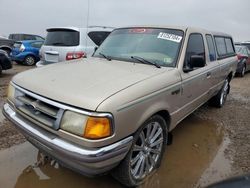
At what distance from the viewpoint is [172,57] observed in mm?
3602

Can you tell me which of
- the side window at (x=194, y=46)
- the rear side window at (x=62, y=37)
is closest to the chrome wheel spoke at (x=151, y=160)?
the side window at (x=194, y=46)

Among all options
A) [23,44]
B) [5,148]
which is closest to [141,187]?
[5,148]

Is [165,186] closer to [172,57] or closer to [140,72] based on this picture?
[140,72]

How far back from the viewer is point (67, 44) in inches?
282

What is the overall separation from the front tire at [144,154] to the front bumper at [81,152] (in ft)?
0.82

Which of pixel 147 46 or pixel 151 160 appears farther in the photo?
pixel 147 46

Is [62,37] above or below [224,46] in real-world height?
below

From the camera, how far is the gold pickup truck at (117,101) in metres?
2.33

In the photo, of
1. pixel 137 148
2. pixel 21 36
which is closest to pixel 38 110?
pixel 137 148

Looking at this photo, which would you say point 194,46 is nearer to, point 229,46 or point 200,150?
point 200,150

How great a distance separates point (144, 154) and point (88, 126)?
103cm

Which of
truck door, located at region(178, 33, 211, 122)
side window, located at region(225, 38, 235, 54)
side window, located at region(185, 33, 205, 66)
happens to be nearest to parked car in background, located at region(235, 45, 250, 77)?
side window, located at region(225, 38, 235, 54)

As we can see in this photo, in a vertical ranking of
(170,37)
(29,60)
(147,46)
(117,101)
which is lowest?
(29,60)

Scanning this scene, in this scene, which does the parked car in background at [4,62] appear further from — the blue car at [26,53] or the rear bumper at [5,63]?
the blue car at [26,53]
